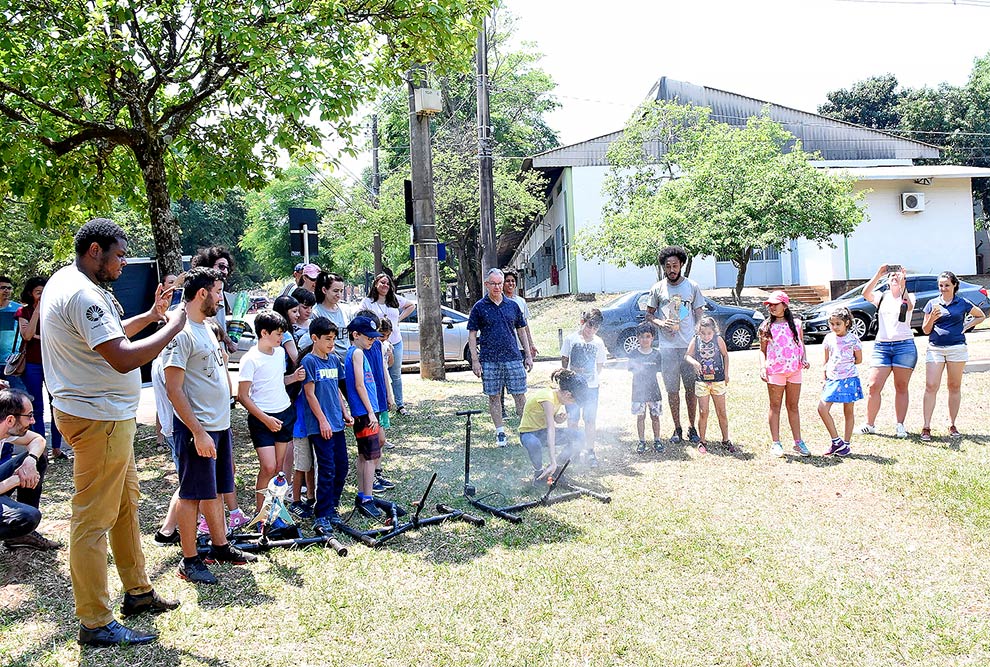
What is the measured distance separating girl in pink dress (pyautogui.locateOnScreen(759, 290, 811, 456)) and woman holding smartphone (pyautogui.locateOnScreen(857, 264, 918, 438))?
99 cm

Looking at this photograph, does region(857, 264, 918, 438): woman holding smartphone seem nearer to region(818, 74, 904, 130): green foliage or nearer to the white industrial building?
the white industrial building

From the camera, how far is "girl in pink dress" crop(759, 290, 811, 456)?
683cm

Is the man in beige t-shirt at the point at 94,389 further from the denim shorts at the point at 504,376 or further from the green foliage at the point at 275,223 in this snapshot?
the green foliage at the point at 275,223

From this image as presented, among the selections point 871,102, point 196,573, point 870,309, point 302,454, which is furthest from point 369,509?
point 871,102

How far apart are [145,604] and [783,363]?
546 cm

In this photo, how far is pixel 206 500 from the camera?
169 inches

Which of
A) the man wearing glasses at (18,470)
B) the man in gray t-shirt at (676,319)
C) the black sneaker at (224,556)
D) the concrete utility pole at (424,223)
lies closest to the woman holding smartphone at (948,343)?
the man in gray t-shirt at (676,319)

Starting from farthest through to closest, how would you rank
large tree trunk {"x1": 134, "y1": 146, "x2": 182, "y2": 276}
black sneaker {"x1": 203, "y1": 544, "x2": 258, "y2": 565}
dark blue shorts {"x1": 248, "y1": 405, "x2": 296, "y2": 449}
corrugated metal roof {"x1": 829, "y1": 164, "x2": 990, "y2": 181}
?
corrugated metal roof {"x1": 829, "y1": 164, "x2": 990, "y2": 181}, large tree trunk {"x1": 134, "y1": 146, "x2": 182, "y2": 276}, dark blue shorts {"x1": 248, "y1": 405, "x2": 296, "y2": 449}, black sneaker {"x1": 203, "y1": 544, "x2": 258, "y2": 565}

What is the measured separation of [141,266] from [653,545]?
7357mm

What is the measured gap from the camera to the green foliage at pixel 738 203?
20625 millimetres

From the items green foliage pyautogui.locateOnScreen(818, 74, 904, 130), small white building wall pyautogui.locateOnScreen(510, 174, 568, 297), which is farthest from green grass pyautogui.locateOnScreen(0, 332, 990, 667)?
green foliage pyautogui.locateOnScreen(818, 74, 904, 130)

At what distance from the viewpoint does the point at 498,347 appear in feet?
24.0

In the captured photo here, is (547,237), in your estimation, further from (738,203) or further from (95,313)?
(95,313)

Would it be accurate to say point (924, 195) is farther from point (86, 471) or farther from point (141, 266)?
point (86, 471)
